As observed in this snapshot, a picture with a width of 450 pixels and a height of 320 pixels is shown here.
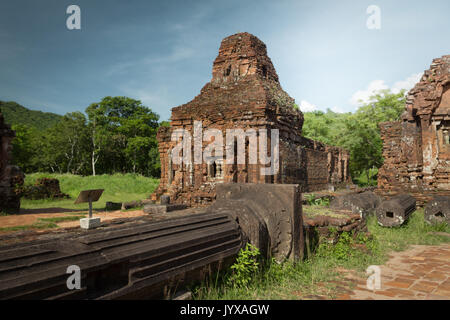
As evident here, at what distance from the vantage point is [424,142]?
35.7ft

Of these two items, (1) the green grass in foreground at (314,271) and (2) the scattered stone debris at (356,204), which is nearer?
(1) the green grass in foreground at (314,271)

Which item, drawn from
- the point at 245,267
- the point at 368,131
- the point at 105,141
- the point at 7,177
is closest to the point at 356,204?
the point at 245,267

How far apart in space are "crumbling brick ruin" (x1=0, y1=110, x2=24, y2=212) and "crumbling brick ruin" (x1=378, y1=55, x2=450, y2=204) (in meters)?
14.5

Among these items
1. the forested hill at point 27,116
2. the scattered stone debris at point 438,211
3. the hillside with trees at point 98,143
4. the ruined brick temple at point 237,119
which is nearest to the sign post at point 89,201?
the ruined brick temple at point 237,119

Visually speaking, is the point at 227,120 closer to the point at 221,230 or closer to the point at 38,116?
the point at 221,230

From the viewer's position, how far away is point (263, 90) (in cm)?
970

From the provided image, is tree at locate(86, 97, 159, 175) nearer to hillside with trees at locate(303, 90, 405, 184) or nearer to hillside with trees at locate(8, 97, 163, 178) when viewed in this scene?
hillside with trees at locate(8, 97, 163, 178)

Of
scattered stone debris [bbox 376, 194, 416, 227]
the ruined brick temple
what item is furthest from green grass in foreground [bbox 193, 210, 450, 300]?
the ruined brick temple

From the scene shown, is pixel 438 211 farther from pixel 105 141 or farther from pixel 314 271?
pixel 105 141

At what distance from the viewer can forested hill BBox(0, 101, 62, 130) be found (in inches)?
1857

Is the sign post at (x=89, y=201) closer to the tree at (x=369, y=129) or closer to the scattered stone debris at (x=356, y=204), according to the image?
the scattered stone debris at (x=356, y=204)

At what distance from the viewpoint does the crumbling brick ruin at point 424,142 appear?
34.5 feet

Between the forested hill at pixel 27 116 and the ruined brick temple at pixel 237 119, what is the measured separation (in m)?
45.5

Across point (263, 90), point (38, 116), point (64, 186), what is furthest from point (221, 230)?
point (38, 116)
